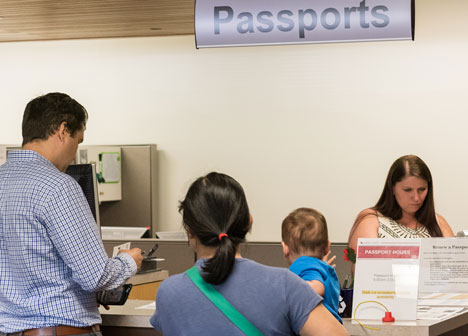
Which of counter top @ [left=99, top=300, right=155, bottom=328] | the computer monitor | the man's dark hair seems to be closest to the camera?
the man's dark hair

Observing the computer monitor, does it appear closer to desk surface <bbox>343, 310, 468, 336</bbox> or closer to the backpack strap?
desk surface <bbox>343, 310, 468, 336</bbox>

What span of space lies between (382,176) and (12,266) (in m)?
5.51

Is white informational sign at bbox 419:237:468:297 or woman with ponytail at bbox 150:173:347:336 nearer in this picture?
woman with ponytail at bbox 150:173:347:336

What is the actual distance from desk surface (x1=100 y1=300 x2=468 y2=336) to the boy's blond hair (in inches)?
13.1

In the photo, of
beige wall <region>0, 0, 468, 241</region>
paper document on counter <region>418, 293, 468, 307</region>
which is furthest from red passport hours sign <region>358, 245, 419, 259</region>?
beige wall <region>0, 0, 468, 241</region>

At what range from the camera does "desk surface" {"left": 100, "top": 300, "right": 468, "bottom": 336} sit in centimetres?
248

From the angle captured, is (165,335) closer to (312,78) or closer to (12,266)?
(12,266)

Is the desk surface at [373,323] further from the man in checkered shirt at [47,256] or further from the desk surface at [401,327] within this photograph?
the man in checkered shirt at [47,256]

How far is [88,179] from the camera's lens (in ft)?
9.49

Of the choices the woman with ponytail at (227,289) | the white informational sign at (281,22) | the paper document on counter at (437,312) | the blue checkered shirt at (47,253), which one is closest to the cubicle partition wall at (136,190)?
the white informational sign at (281,22)

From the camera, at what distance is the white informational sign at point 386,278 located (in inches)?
104

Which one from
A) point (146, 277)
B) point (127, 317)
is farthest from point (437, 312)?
point (146, 277)

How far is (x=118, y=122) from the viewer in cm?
812

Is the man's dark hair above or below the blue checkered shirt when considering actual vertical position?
above
